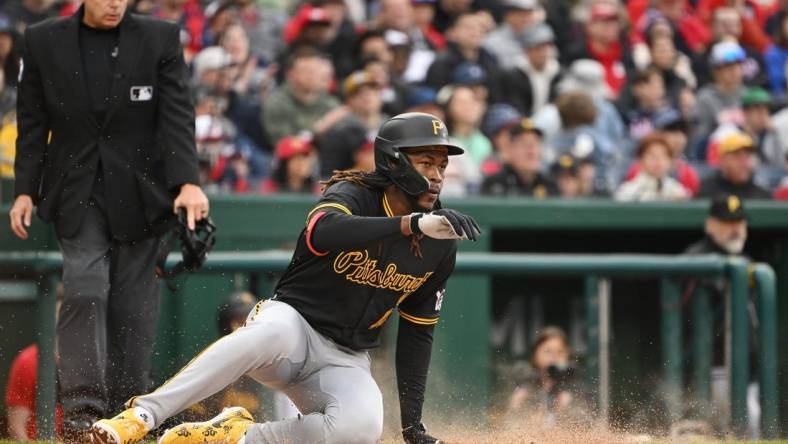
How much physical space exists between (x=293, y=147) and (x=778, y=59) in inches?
229

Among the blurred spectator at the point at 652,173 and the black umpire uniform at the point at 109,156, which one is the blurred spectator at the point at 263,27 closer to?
the blurred spectator at the point at 652,173

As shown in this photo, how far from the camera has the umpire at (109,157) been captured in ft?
20.3

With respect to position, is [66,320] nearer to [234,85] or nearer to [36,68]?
[36,68]

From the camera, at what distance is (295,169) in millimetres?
9516

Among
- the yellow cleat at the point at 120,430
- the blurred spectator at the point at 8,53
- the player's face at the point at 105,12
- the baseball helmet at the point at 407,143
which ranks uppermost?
the player's face at the point at 105,12

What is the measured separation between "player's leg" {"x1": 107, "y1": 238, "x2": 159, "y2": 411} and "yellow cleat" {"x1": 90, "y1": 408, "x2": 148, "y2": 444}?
1.28 metres

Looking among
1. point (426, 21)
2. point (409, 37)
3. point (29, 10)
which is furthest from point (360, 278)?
point (426, 21)

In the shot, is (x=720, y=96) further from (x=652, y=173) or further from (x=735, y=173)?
(x=652, y=173)

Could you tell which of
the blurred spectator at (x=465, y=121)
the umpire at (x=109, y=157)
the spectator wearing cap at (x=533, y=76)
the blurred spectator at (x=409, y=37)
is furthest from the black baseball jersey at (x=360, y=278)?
the spectator wearing cap at (x=533, y=76)

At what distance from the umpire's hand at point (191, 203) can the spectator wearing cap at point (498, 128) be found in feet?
13.8

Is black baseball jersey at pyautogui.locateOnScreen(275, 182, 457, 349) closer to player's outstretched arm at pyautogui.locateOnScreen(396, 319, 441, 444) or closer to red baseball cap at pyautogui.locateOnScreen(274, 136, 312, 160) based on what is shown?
player's outstretched arm at pyautogui.locateOnScreen(396, 319, 441, 444)

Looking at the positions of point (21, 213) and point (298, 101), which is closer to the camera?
point (21, 213)

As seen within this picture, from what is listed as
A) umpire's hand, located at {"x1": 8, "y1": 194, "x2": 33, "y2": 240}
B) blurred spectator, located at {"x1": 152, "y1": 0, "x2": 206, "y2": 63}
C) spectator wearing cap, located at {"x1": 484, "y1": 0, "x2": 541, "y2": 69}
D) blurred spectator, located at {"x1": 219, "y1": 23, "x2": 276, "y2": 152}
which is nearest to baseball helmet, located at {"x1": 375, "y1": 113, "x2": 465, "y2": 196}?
umpire's hand, located at {"x1": 8, "y1": 194, "x2": 33, "y2": 240}

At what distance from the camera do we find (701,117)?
11.9 meters
